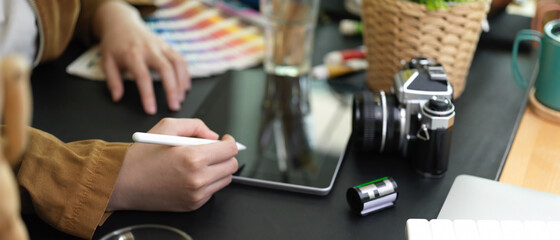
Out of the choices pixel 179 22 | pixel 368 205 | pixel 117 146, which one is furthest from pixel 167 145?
pixel 179 22

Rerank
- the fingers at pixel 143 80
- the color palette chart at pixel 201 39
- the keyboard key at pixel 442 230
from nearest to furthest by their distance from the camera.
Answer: the keyboard key at pixel 442 230 < the fingers at pixel 143 80 < the color palette chart at pixel 201 39

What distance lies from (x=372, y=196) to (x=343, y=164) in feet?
0.40

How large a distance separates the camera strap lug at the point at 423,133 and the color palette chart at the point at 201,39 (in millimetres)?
426

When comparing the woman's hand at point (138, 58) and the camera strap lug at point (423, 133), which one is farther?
the woman's hand at point (138, 58)

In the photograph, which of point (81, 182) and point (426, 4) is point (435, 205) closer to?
point (426, 4)

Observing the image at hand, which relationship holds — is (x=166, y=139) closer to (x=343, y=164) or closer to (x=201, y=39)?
(x=343, y=164)

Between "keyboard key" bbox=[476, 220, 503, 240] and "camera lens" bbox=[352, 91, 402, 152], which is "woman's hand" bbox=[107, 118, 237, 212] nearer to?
"camera lens" bbox=[352, 91, 402, 152]

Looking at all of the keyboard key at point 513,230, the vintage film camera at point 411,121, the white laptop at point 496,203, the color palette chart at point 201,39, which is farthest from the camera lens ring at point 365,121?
the color palette chart at point 201,39

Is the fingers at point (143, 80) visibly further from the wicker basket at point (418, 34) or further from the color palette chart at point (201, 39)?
the wicker basket at point (418, 34)

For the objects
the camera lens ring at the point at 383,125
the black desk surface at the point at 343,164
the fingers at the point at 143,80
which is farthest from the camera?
the fingers at the point at 143,80

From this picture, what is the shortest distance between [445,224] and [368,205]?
12 cm

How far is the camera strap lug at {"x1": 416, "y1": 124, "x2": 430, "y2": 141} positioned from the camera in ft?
2.43

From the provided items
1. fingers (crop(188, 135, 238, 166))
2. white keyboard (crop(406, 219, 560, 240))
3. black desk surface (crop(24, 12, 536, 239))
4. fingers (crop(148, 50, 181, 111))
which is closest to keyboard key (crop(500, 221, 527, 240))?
white keyboard (crop(406, 219, 560, 240))

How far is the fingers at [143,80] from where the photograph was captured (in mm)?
925
